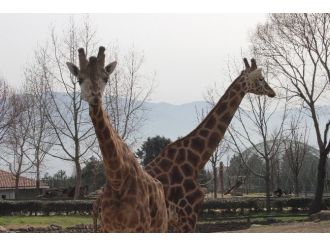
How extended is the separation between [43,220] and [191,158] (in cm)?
627

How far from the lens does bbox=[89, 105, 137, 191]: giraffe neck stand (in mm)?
3919

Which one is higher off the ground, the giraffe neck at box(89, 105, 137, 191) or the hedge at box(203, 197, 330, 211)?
the giraffe neck at box(89, 105, 137, 191)

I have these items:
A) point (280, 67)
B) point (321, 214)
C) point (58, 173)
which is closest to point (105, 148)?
point (321, 214)

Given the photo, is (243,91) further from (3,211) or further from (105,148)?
(3,211)

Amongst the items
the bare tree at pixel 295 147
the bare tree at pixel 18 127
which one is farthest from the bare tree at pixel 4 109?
the bare tree at pixel 295 147

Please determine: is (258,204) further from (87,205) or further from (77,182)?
(77,182)

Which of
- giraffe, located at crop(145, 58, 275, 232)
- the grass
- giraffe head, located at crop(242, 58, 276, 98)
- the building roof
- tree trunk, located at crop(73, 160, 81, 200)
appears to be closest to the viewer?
giraffe, located at crop(145, 58, 275, 232)

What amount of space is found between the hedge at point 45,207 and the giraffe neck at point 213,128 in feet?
21.3

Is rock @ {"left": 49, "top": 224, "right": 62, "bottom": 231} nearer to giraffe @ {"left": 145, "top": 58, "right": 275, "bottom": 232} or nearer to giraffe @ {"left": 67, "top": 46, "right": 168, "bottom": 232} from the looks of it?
giraffe @ {"left": 145, "top": 58, "right": 275, "bottom": 232}

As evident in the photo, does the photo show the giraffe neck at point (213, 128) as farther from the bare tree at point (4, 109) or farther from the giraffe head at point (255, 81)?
the bare tree at point (4, 109)

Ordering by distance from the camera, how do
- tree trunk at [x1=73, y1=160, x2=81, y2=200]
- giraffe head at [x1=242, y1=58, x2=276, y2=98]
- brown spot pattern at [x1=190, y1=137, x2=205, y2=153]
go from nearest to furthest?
brown spot pattern at [x1=190, y1=137, x2=205, y2=153]
giraffe head at [x1=242, y1=58, x2=276, y2=98]
tree trunk at [x1=73, y1=160, x2=81, y2=200]

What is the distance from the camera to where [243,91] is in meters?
6.07

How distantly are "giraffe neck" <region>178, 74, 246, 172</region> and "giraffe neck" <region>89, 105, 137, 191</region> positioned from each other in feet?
5.42

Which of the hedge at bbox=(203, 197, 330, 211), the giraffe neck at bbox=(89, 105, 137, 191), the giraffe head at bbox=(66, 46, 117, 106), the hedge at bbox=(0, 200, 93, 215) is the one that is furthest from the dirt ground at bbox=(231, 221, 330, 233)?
the giraffe head at bbox=(66, 46, 117, 106)
